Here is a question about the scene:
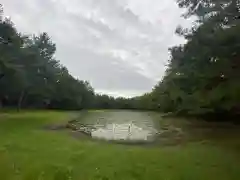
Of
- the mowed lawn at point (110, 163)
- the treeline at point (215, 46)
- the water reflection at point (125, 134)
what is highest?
the treeline at point (215, 46)

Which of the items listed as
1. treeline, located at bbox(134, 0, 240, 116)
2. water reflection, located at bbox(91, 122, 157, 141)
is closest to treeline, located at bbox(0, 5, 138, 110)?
water reflection, located at bbox(91, 122, 157, 141)

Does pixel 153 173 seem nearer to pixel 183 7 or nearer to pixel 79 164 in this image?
pixel 79 164

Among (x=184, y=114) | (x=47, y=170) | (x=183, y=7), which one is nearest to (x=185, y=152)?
(x=47, y=170)

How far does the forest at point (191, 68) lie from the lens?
15422 mm

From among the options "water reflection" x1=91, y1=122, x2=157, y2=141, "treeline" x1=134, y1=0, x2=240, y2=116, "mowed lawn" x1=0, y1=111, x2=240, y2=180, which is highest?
"treeline" x1=134, y1=0, x2=240, y2=116

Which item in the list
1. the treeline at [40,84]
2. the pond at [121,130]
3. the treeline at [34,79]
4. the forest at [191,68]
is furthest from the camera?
the treeline at [40,84]

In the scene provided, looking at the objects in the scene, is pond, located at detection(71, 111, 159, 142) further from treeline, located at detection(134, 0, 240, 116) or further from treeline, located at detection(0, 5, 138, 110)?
treeline, located at detection(0, 5, 138, 110)

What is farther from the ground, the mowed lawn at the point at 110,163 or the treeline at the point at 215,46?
the treeline at the point at 215,46

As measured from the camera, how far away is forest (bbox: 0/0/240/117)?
50.6ft

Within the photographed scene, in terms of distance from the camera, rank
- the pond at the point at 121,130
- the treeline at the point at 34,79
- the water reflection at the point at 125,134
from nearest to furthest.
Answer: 1. the water reflection at the point at 125,134
2. the pond at the point at 121,130
3. the treeline at the point at 34,79

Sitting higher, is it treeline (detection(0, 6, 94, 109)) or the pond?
treeline (detection(0, 6, 94, 109))

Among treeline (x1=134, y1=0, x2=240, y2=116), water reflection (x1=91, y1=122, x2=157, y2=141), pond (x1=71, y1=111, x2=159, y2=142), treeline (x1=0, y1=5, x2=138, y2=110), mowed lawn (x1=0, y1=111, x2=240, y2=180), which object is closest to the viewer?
mowed lawn (x1=0, y1=111, x2=240, y2=180)

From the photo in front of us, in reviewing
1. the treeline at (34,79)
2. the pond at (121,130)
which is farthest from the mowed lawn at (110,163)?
the treeline at (34,79)

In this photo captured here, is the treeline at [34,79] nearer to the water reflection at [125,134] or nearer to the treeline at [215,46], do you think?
the water reflection at [125,134]
